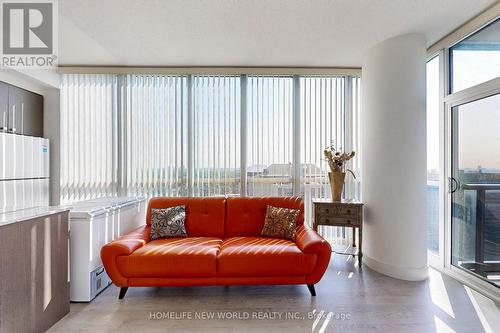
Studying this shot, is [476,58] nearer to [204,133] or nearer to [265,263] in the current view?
[265,263]

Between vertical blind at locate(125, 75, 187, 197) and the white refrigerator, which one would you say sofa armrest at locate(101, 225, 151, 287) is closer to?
the white refrigerator

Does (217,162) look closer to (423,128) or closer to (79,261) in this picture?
(79,261)

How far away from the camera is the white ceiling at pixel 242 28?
249cm

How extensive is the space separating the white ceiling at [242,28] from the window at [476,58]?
0.23m

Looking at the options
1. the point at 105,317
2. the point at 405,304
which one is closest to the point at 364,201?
the point at 405,304

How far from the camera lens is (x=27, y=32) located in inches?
112

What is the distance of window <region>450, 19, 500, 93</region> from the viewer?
2.58 metres

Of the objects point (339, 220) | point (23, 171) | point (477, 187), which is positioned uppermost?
point (23, 171)

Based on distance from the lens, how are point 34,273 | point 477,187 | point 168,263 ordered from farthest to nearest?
1. point 477,187
2. point 168,263
3. point 34,273

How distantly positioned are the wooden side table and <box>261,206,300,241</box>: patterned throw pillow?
1.12 feet

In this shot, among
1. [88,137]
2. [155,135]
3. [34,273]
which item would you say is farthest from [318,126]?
[34,273]

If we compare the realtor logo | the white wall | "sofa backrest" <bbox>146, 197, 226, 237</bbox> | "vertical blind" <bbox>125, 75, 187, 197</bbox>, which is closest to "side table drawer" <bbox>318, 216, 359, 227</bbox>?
"sofa backrest" <bbox>146, 197, 226, 237</bbox>

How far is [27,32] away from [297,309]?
4027mm

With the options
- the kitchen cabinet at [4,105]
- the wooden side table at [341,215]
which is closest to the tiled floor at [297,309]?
the wooden side table at [341,215]
